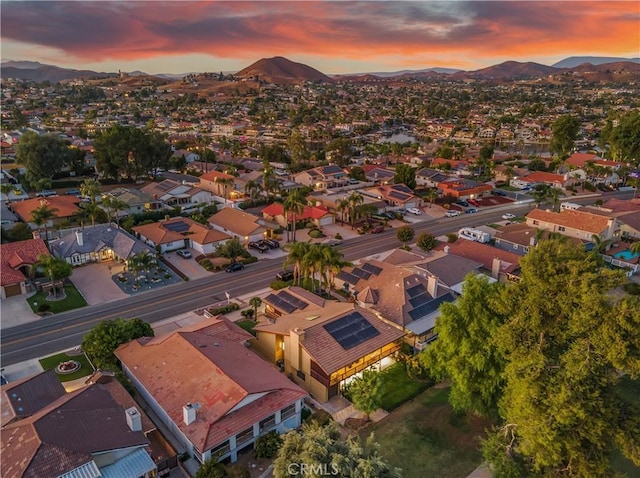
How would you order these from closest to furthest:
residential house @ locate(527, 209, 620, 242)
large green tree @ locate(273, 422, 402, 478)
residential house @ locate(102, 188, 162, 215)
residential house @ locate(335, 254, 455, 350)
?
large green tree @ locate(273, 422, 402, 478) < residential house @ locate(335, 254, 455, 350) < residential house @ locate(527, 209, 620, 242) < residential house @ locate(102, 188, 162, 215)

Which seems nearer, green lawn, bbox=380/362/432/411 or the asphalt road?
green lawn, bbox=380/362/432/411

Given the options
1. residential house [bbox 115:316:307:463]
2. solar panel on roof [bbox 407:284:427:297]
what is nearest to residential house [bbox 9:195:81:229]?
residential house [bbox 115:316:307:463]

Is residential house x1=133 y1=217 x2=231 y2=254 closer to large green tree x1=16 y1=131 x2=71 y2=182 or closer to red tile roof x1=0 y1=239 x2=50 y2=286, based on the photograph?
red tile roof x1=0 y1=239 x2=50 y2=286

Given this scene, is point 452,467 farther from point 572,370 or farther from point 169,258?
point 169,258

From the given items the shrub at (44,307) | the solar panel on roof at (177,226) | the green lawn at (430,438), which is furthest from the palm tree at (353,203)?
the shrub at (44,307)

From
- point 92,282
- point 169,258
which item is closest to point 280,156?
point 169,258

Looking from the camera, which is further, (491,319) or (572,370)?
(491,319)
